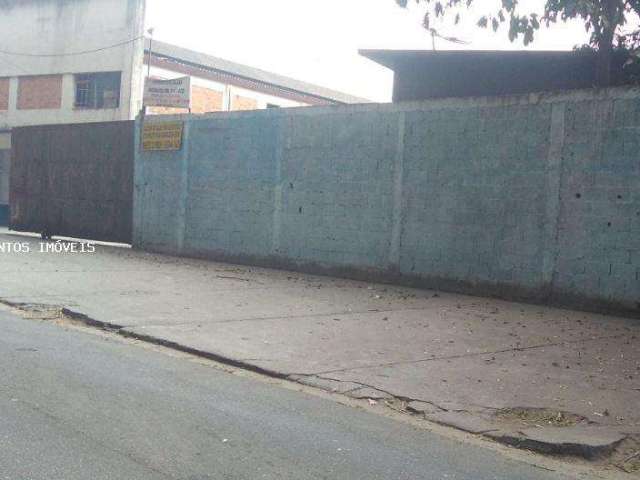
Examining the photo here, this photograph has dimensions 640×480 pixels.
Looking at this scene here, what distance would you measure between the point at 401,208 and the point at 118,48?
22.9 metres

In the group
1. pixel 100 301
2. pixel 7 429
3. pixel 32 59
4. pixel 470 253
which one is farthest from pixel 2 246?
pixel 32 59

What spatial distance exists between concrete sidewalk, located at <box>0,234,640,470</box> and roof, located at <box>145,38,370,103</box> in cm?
2168

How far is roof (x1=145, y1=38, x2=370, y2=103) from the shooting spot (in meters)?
34.0

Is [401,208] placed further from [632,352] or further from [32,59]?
[32,59]

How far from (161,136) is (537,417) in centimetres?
1366

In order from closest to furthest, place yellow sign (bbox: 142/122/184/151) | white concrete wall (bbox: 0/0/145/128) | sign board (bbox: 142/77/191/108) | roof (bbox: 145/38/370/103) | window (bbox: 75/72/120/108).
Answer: yellow sign (bbox: 142/122/184/151)
sign board (bbox: 142/77/191/108)
white concrete wall (bbox: 0/0/145/128)
window (bbox: 75/72/120/108)
roof (bbox: 145/38/370/103)

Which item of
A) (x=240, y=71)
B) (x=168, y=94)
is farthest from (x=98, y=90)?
(x=168, y=94)

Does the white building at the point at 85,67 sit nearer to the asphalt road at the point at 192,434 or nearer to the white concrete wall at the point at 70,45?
the white concrete wall at the point at 70,45

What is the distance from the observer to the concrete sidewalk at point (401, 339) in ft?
19.1

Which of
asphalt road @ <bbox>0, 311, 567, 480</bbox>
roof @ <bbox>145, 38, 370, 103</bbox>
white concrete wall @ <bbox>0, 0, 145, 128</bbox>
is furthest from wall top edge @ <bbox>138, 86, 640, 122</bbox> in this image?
roof @ <bbox>145, 38, 370, 103</bbox>

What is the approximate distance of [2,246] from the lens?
17.9 m

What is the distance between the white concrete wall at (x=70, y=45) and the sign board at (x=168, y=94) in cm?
1179

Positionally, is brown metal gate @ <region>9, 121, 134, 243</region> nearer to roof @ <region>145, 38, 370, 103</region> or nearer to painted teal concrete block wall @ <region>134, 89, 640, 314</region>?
painted teal concrete block wall @ <region>134, 89, 640, 314</region>

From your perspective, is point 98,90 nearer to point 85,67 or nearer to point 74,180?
point 85,67
